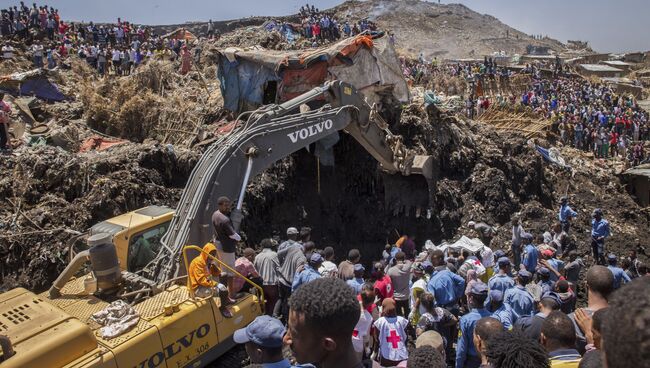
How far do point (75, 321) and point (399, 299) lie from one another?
4.88m

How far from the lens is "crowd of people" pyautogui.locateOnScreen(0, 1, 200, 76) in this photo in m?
20.1

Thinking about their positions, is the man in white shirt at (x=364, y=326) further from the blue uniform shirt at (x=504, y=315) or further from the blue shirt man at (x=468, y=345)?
the blue uniform shirt at (x=504, y=315)

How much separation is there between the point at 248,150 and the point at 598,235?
9317 mm

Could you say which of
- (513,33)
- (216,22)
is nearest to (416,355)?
(216,22)

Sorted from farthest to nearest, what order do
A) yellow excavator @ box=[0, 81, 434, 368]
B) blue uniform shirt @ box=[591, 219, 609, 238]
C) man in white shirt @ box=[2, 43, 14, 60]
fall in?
man in white shirt @ box=[2, 43, 14, 60]
blue uniform shirt @ box=[591, 219, 609, 238]
yellow excavator @ box=[0, 81, 434, 368]

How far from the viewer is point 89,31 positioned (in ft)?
81.9

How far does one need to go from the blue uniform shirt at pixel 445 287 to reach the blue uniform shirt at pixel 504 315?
92cm

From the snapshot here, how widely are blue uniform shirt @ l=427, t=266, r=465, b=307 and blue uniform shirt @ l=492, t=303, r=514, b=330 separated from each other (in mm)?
918

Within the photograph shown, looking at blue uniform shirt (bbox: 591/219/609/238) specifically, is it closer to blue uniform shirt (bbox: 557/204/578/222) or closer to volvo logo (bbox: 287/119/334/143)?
blue uniform shirt (bbox: 557/204/578/222)

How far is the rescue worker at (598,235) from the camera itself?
11758 millimetres

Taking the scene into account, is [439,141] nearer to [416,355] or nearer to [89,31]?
[416,355]

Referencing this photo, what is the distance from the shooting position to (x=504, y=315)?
572 centimetres

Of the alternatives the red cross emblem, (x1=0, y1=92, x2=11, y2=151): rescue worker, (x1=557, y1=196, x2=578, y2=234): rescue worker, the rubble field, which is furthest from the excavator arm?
(x1=0, y1=92, x2=11, y2=151): rescue worker

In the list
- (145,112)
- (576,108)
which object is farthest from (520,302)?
(576,108)
